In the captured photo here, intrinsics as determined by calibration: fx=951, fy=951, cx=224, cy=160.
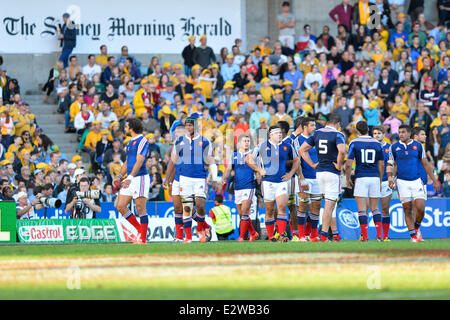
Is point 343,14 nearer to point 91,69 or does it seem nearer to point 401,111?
point 401,111

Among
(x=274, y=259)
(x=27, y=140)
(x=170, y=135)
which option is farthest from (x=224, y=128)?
(x=274, y=259)

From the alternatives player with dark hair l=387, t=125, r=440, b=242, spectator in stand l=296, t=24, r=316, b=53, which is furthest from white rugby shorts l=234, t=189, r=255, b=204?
spectator in stand l=296, t=24, r=316, b=53

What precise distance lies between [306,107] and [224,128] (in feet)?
9.43

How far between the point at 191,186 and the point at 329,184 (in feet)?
8.52

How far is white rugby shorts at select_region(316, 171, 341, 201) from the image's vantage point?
17.7m

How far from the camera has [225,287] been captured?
9797mm

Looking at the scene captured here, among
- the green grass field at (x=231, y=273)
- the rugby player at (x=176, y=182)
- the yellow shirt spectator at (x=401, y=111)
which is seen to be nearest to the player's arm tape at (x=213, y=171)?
the rugby player at (x=176, y=182)

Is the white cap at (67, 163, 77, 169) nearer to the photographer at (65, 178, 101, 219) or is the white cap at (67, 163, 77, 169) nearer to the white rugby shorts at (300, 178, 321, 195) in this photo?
the photographer at (65, 178, 101, 219)

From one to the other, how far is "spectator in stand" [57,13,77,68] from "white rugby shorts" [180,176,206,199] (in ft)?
44.1

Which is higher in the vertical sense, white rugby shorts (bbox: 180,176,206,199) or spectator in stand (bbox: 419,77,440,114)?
spectator in stand (bbox: 419,77,440,114)

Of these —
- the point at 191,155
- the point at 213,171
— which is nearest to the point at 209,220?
the point at 213,171

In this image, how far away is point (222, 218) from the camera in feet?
68.5
